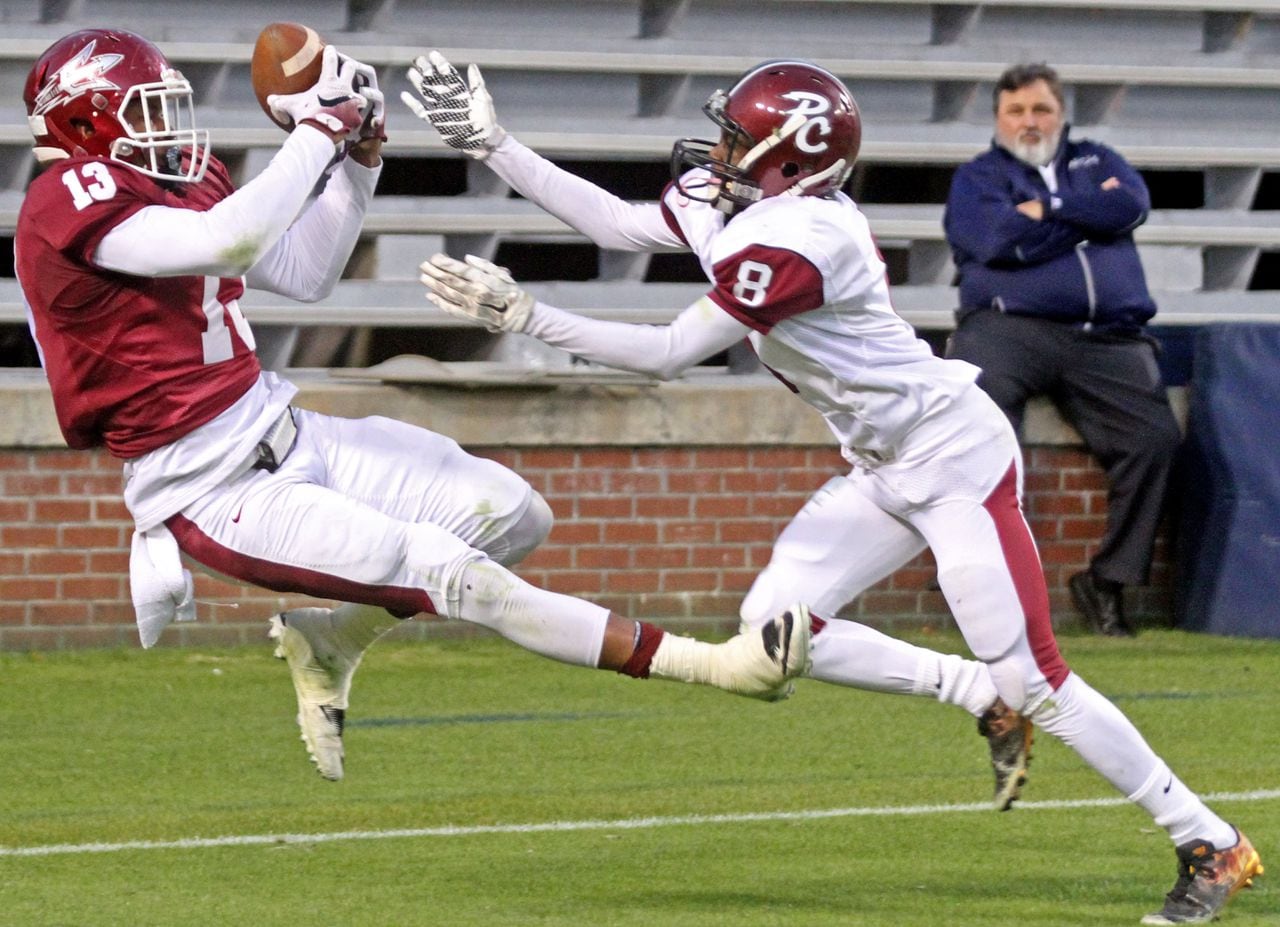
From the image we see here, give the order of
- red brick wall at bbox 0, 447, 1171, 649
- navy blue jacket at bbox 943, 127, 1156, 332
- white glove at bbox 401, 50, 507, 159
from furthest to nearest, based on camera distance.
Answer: navy blue jacket at bbox 943, 127, 1156, 332
red brick wall at bbox 0, 447, 1171, 649
white glove at bbox 401, 50, 507, 159

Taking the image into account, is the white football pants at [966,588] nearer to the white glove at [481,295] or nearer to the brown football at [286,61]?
the white glove at [481,295]

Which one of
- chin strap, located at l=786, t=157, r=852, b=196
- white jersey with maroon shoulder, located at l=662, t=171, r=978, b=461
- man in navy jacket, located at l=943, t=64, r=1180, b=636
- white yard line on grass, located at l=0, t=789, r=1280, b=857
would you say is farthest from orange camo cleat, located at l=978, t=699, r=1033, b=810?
man in navy jacket, located at l=943, t=64, r=1180, b=636

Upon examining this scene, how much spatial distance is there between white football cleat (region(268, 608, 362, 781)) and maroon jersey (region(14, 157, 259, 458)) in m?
0.64

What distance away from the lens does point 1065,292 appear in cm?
856

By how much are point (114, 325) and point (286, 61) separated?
0.68 metres

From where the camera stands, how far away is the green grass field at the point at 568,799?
16.5 feet

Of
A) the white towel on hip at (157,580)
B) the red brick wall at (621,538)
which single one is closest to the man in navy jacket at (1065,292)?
the red brick wall at (621,538)

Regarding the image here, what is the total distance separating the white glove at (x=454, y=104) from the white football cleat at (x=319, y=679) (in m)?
1.16

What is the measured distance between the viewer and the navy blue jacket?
334 inches

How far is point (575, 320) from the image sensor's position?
4840mm

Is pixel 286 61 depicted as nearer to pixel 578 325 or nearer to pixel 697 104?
pixel 578 325

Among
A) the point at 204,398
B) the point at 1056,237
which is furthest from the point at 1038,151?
the point at 204,398

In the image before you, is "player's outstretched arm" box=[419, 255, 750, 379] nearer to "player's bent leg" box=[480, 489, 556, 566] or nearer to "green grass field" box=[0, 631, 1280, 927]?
"player's bent leg" box=[480, 489, 556, 566]

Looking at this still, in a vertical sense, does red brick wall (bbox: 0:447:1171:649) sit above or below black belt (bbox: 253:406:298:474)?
below
